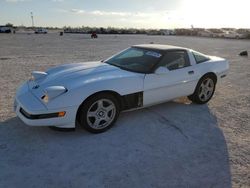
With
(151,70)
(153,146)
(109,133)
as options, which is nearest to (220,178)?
(153,146)

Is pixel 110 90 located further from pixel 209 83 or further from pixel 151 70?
pixel 209 83

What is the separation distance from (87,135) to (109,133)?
35 cm

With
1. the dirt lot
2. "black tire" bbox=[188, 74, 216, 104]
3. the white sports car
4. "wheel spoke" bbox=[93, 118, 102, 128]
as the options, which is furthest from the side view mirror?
"wheel spoke" bbox=[93, 118, 102, 128]

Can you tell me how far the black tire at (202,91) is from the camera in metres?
5.44

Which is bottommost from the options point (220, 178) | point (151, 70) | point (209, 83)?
point (220, 178)

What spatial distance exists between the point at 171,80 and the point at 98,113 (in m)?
1.59

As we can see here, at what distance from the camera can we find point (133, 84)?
434cm

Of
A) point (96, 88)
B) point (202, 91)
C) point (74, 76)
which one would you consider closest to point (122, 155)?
point (96, 88)

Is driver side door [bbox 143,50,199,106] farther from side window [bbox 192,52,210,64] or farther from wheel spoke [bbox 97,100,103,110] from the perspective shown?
wheel spoke [bbox 97,100,103,110]

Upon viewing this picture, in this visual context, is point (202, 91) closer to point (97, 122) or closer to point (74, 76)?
point (97, 122)

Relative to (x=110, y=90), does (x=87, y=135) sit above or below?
below

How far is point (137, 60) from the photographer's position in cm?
500

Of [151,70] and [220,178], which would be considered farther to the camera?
[151,70]

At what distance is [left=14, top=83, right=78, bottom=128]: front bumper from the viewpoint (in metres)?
3.63
